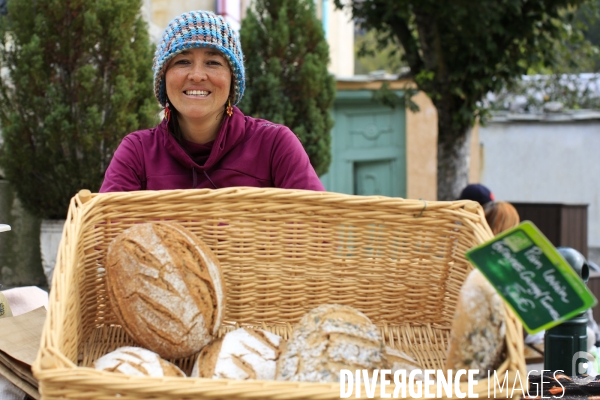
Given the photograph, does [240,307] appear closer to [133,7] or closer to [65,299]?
[65,299]

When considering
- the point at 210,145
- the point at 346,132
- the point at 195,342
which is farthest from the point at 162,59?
the point at 346,132

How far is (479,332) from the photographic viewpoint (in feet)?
3.64

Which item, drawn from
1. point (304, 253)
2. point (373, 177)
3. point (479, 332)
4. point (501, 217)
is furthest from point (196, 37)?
point (373, 177)

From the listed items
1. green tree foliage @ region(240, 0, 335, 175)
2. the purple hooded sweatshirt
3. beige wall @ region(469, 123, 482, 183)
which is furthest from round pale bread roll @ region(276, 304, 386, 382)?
beige wall @ region(469, 123, 482, 183)

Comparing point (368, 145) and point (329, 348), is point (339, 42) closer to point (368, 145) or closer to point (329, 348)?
point (368, 145)

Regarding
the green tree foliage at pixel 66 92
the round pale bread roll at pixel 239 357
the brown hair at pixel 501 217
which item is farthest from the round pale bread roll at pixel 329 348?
the brown hair at pixel 501 217

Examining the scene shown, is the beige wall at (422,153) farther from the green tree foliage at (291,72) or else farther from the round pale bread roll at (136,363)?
the round pale bread roll at (136,363)

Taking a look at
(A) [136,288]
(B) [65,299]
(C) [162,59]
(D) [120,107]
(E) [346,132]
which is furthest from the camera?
(E) [346,132]

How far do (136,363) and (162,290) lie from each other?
170 millimetres

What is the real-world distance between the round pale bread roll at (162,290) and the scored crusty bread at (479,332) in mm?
527

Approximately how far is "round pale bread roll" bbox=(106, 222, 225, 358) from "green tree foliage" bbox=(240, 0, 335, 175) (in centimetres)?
447

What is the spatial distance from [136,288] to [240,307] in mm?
315

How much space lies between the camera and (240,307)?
5.05 feet

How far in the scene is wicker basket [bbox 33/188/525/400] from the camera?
1408 mm
